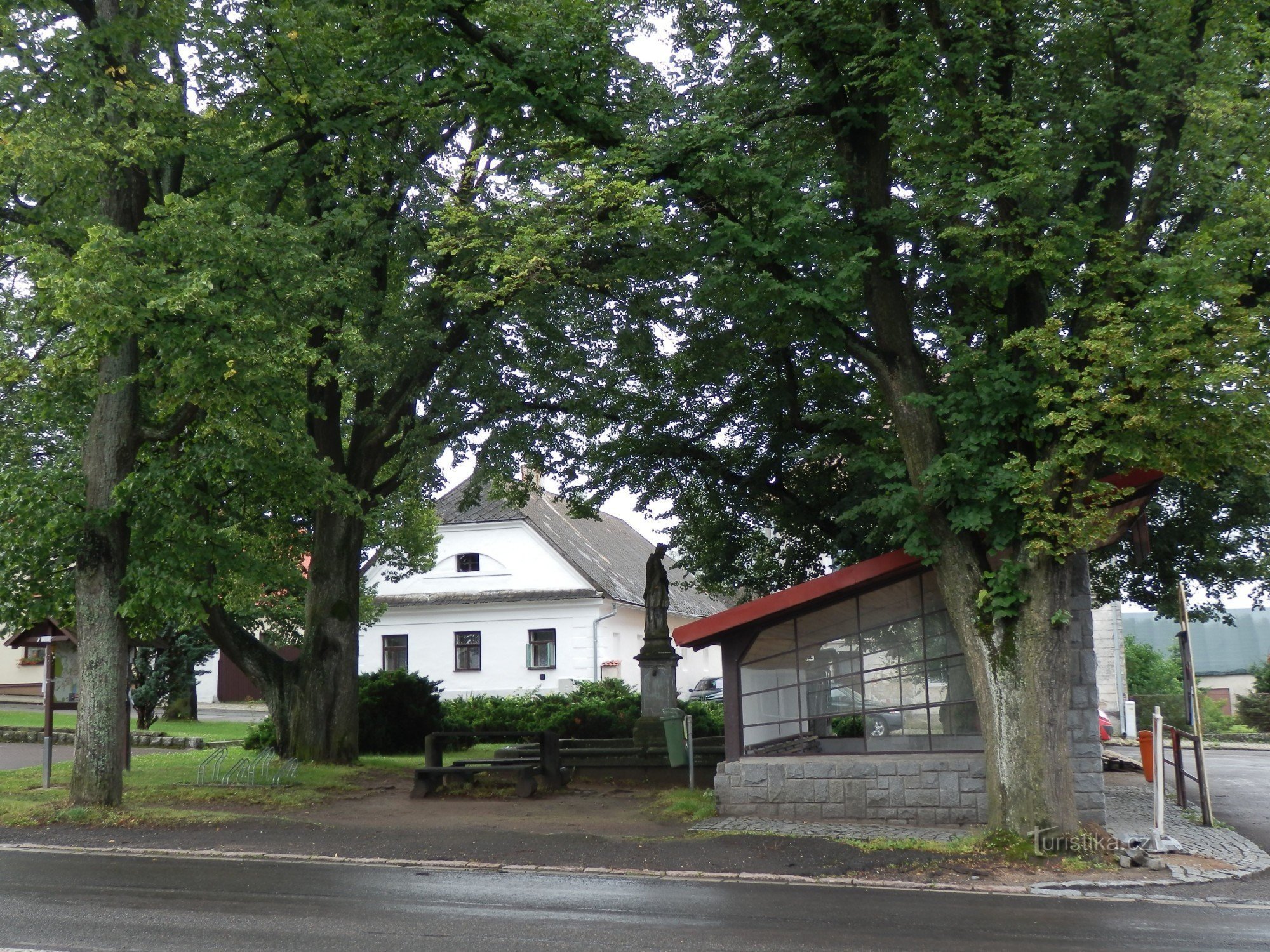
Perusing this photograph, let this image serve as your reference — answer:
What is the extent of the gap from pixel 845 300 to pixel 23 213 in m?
10.8

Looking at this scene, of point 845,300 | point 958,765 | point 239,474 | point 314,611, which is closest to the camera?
point 845,300

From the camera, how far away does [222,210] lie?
1524 cm

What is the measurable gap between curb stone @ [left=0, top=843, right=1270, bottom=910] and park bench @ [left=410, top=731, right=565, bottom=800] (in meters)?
5.07

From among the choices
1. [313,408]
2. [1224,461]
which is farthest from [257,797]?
[1224,461]

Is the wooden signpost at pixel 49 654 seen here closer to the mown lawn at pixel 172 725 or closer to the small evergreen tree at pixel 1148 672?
the mown lawn at pixel 172 725

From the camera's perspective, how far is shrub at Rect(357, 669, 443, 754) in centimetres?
2509

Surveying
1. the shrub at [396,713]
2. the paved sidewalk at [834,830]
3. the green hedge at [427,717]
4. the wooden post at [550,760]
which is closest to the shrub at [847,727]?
the paved sidewalk at [834,830]

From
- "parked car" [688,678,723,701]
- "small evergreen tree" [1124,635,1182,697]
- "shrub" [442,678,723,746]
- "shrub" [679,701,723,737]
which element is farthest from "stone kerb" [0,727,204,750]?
"small evergreen tree" [1124,635,1182,697]

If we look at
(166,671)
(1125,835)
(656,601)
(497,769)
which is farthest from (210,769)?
(1125,835)

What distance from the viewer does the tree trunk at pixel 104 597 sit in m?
14.4

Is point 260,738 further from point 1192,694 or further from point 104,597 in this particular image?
point 1192,694

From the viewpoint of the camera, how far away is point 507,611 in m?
39.5

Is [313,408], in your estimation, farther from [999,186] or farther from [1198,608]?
[1198,608]

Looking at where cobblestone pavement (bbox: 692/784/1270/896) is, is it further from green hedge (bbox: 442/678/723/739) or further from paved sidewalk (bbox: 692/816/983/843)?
green hedge (bbox: 442/678/723/739)
